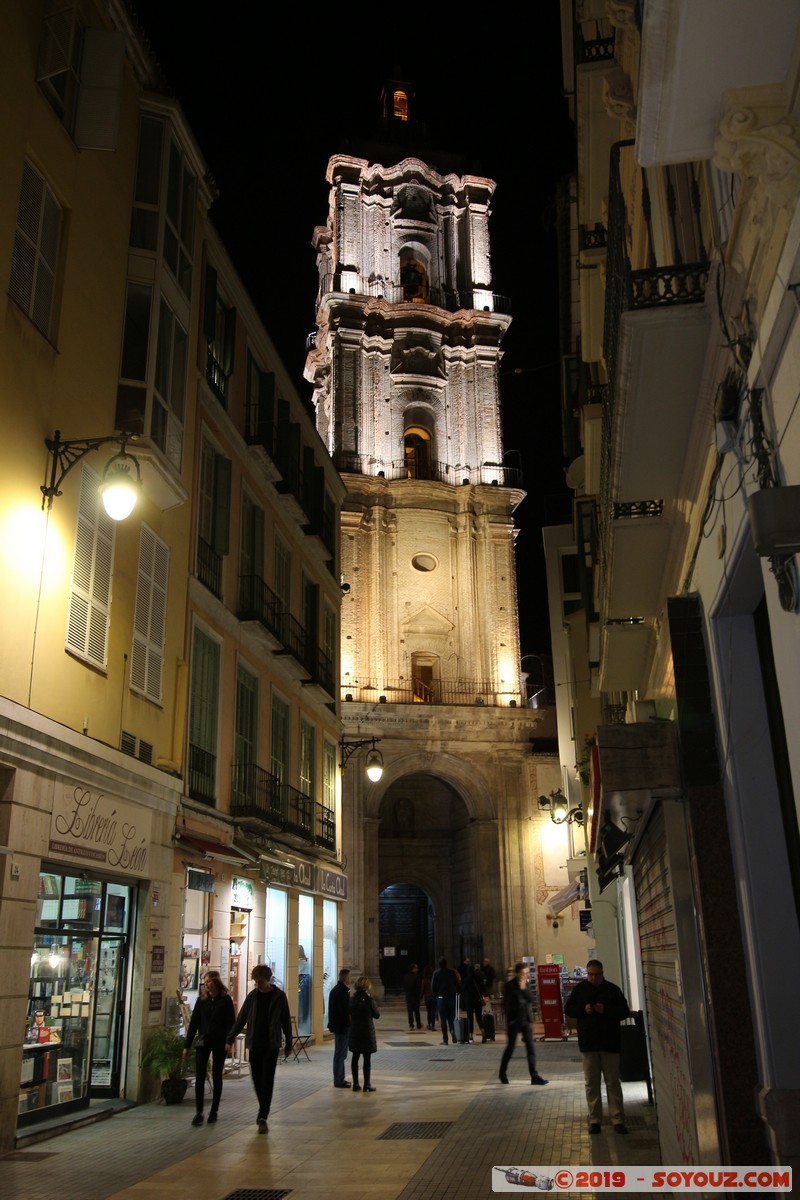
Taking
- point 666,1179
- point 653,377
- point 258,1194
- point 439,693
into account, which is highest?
point 439,693

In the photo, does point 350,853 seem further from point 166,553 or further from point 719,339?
point 719,339

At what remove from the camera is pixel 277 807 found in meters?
20.1

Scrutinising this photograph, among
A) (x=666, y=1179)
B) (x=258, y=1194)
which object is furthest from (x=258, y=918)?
(x=666, y=1179)

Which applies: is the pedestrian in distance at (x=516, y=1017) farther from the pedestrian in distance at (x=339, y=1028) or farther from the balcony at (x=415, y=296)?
the balcony at (x=415, y=296)

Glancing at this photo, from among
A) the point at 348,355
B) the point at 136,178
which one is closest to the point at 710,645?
the point at 136,178

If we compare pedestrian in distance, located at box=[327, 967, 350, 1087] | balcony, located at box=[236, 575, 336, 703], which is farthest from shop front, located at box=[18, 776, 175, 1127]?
balcony, located at box=[236, 575, 336, 703]

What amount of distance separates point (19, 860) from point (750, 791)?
7.10 m

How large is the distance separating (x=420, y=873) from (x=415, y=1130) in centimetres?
3466

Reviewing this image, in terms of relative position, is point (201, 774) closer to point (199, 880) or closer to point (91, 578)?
point (199, 880)

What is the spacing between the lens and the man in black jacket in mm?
10609

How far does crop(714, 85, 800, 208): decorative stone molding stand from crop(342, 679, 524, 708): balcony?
3674 centimetres

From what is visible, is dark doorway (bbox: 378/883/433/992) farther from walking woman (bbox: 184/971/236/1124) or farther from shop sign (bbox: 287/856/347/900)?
walking woman (bbox: 184/971/236/1124)

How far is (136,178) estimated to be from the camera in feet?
48.3

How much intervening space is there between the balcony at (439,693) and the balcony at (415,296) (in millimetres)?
17376
